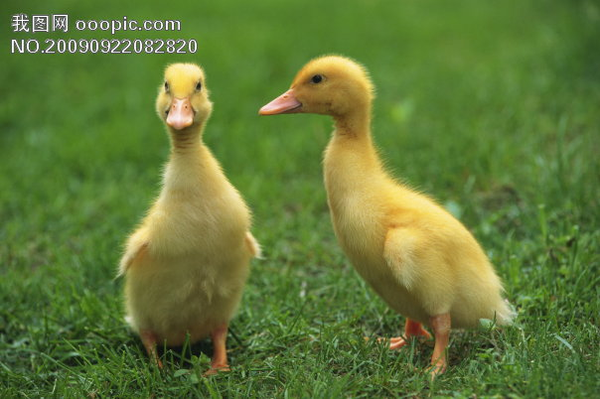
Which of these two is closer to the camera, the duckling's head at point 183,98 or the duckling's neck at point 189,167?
the duckling's head at point 183,98

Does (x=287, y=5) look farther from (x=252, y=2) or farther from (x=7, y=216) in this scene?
(x=7, y=216)

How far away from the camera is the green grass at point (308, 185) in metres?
3.17

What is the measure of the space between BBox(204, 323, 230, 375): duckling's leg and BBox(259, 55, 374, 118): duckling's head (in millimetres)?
1065

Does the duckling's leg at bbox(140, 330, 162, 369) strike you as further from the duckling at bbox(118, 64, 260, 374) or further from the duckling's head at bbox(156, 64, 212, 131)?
the duckling's head at bbox(156, 64, 212, 131)

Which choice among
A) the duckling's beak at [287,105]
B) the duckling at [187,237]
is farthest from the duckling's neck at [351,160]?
the duckling at [187,237]

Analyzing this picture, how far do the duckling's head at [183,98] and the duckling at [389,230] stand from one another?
0.96 ft

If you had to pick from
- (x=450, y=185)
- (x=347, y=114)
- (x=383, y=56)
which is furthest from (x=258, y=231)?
(x=383, y=56)

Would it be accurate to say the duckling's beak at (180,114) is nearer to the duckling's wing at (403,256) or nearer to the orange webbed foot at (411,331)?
the duckling's wing at (403,256)

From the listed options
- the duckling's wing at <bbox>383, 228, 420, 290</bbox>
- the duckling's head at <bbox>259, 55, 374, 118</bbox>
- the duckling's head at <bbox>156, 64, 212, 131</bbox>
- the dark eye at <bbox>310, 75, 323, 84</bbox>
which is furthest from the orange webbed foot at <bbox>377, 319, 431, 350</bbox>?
the duckling's head at <bbox>156, 64, 212, 131</bbox>

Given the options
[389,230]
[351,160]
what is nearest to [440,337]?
[389,230]

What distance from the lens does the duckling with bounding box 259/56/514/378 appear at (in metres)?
3.04

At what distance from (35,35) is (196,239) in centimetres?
655

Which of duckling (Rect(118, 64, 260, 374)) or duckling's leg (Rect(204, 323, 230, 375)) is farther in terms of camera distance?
duckling's leg (Rect(204, 323, 230, 375))

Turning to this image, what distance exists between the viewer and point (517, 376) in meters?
2.79
